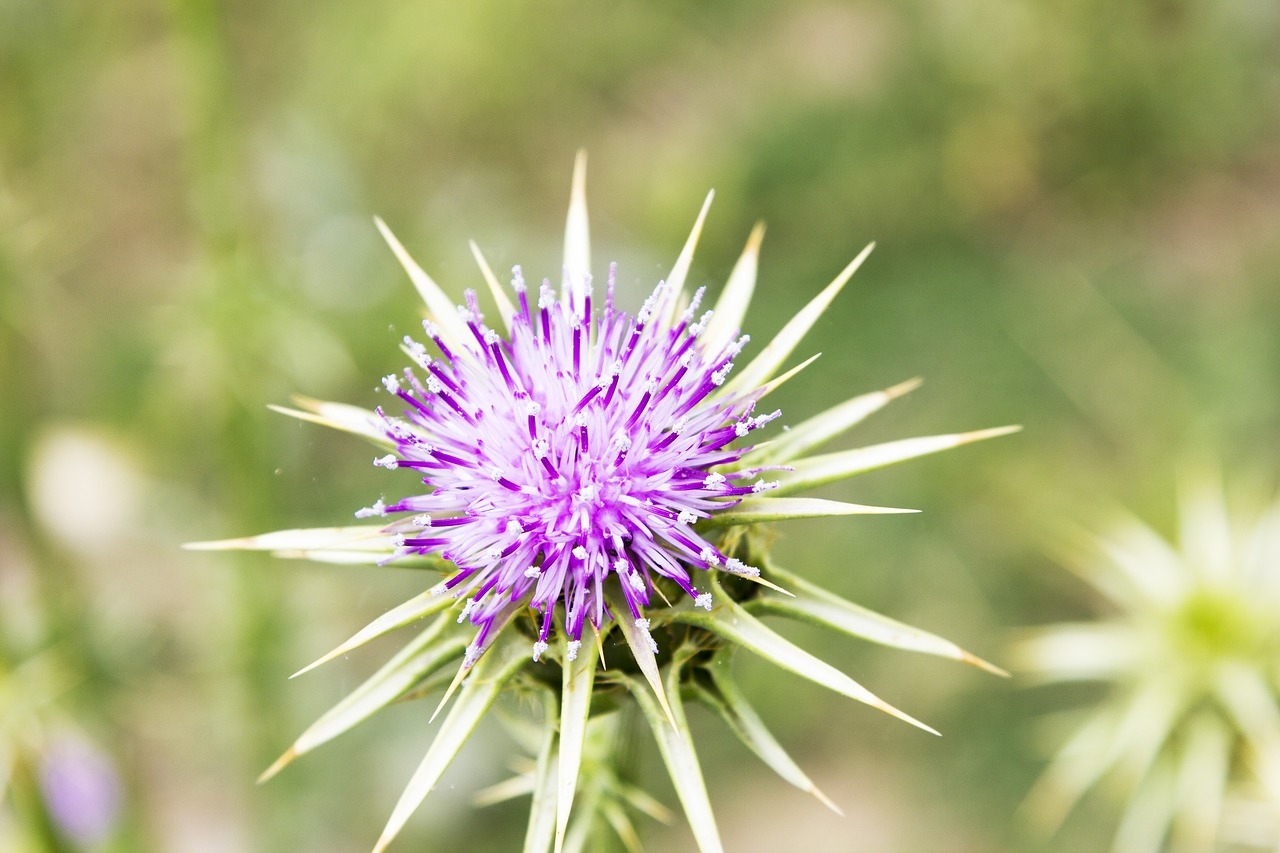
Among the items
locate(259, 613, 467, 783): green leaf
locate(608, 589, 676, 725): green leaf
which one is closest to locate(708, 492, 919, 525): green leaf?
locate(608, 589, 676, 725): green leaf

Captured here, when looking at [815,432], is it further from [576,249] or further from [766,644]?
[576,249]

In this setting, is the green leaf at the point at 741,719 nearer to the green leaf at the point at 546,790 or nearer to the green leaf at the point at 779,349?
the green leaf at the point at 546,790

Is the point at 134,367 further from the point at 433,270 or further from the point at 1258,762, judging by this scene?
the point at 1258,762

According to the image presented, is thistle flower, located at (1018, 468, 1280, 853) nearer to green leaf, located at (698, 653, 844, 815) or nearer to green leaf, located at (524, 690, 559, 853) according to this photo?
green leaf, located at (698, 653, 844, 815)

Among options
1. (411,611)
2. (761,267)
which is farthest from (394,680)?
(761,267)

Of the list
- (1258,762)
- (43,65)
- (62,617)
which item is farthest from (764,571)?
(43,65)

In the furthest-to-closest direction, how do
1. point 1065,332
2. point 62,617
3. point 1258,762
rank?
1. point 1065,332
2. point 62,617
3. point 1258,762
